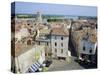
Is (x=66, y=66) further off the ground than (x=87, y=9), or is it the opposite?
(x=87, y=9)

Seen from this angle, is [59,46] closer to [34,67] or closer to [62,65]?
[62,65]

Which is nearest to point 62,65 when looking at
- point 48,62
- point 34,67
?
point 48,62

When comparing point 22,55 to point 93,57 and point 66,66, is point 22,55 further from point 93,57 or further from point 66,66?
point 93,57

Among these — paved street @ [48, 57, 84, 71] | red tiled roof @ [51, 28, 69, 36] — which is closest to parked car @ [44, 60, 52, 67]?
paved street @ [48, 57, 84, 71]

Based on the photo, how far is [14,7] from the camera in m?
1.60

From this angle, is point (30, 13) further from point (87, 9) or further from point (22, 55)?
point (87, 9)

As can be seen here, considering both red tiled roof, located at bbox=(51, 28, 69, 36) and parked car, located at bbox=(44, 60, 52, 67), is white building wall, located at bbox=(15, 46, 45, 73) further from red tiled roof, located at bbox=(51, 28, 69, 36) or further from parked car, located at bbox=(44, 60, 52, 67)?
red tiled roof, located at bbox=(51, 28, 69, 36)

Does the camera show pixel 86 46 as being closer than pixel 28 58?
No

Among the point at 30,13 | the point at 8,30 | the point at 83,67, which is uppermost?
the point at 30,13

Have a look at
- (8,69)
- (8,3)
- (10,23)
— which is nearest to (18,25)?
(10,23)

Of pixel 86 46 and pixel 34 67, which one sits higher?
pixel 86 46

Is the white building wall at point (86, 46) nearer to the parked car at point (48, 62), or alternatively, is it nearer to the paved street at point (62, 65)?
the paved street at point (62, 65)

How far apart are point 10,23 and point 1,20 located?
7 centimetres

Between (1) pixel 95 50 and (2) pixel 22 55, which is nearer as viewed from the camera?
(2) pixel 22 55
